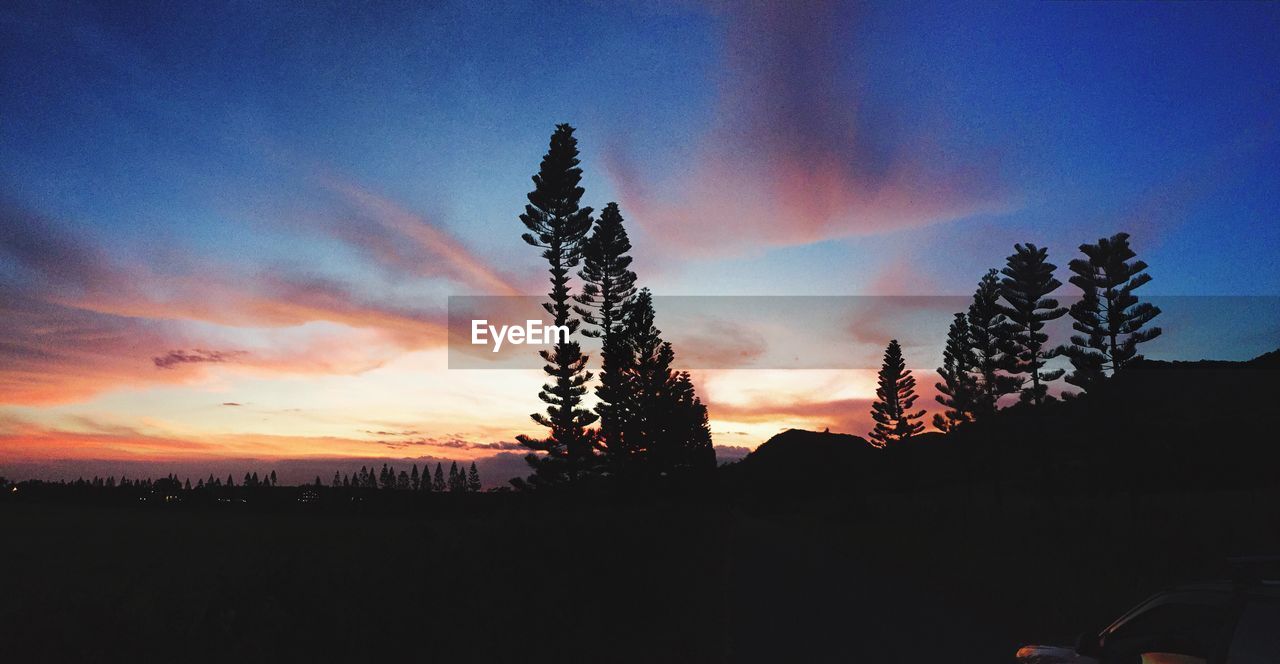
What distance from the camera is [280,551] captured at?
792 cm

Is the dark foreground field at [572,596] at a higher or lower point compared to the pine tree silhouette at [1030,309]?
lower

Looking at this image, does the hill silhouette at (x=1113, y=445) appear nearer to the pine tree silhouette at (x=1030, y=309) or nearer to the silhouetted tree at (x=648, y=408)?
the pine tree silhouette at (x=1030, y=309)

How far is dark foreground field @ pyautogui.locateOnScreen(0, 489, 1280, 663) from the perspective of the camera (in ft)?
20.9

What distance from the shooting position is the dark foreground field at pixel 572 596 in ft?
20.9

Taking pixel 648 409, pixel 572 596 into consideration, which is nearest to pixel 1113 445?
pixel 648 409

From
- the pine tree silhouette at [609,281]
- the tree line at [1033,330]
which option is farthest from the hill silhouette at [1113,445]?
the pine tree silhouette at [609,281]

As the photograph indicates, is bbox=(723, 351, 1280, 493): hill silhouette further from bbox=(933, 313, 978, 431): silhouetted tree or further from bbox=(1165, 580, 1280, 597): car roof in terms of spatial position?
bbox=(1165, 580, 1280, 597): car roof

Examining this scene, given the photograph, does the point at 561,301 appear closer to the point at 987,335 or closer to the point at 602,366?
the point at 602,366

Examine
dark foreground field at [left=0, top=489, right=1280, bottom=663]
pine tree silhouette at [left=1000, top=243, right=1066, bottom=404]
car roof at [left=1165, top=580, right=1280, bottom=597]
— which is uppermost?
pine tree silhouette at [left=1000, top=243, right=1066, bottom=404]

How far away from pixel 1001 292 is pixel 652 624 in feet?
172

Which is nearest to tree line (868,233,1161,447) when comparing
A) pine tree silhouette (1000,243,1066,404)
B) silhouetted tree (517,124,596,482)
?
pine tree silhouette (1000,243,1066,404)

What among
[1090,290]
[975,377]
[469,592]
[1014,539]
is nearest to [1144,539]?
[1014,539]

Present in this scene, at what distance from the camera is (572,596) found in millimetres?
11727

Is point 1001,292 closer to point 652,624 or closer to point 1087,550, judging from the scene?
point 1087,550
